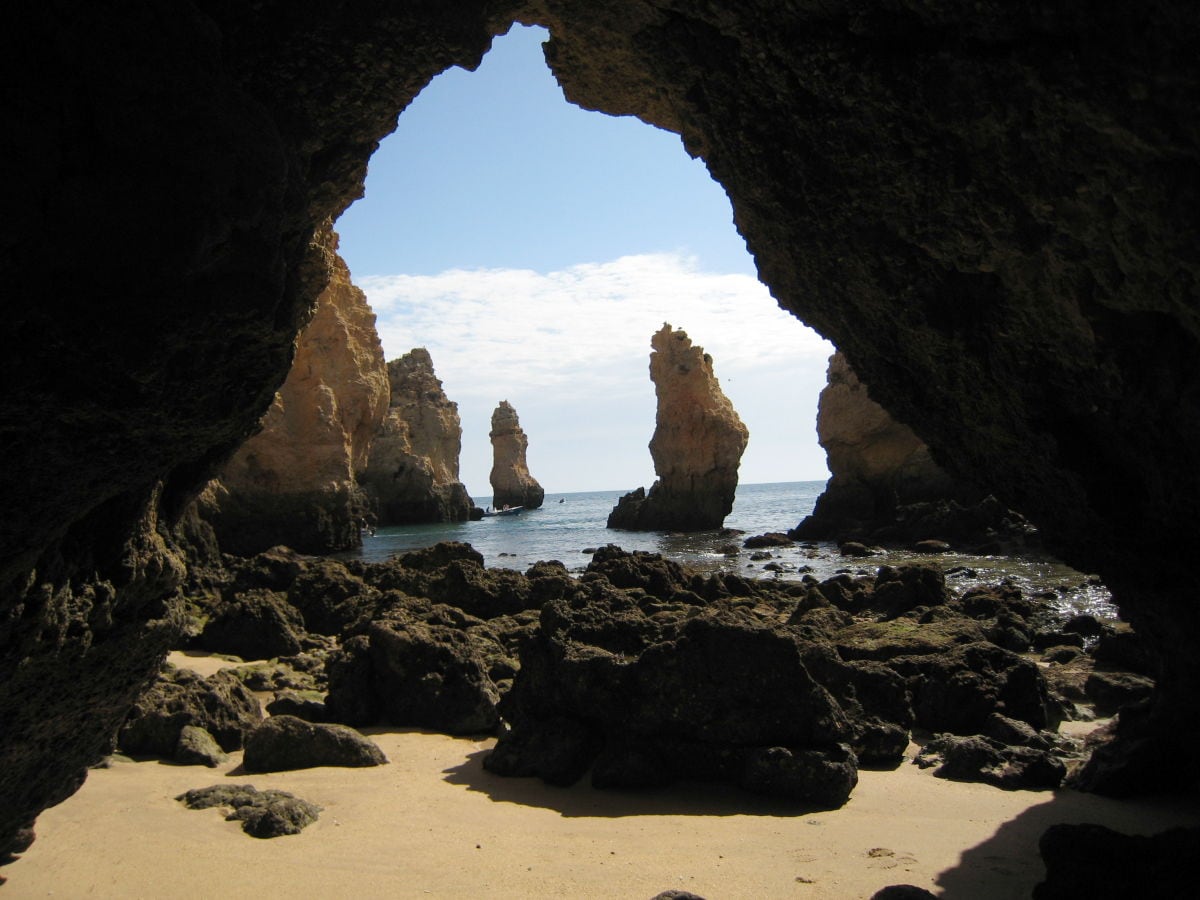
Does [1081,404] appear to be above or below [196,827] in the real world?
above

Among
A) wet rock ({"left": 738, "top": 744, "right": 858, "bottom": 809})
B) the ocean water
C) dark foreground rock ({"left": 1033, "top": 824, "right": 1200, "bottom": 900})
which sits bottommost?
the ocean water

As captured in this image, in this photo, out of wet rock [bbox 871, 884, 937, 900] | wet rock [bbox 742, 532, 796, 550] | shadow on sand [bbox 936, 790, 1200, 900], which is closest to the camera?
wet rock [bbox 871, 884, 937, 900]

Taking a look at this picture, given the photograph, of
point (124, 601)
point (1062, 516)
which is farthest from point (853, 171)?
point (124, 601)

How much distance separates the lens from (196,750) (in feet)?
20.4

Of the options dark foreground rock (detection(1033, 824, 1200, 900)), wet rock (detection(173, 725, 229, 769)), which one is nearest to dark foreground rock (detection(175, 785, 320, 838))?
wet rock (detection(173, 725, 229, 769))

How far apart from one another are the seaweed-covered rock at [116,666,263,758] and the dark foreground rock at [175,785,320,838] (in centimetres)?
102

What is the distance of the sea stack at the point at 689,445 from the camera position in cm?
4316

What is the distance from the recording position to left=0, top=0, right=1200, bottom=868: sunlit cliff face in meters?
2.60

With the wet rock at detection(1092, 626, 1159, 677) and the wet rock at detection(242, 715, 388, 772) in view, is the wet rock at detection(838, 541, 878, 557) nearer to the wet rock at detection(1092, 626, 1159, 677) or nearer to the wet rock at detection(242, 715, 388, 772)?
the wet rock at detection(1092, 626, 1159, 677)

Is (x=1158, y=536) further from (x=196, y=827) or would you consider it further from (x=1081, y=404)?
(x=196, y=827)

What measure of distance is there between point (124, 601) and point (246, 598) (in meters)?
7.83

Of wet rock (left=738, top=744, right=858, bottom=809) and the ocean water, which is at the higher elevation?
wet rock (left=738, top=744, right=858, bottom=809)

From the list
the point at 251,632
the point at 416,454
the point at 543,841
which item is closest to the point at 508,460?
the point at 416,454

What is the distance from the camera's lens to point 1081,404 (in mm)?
3902
